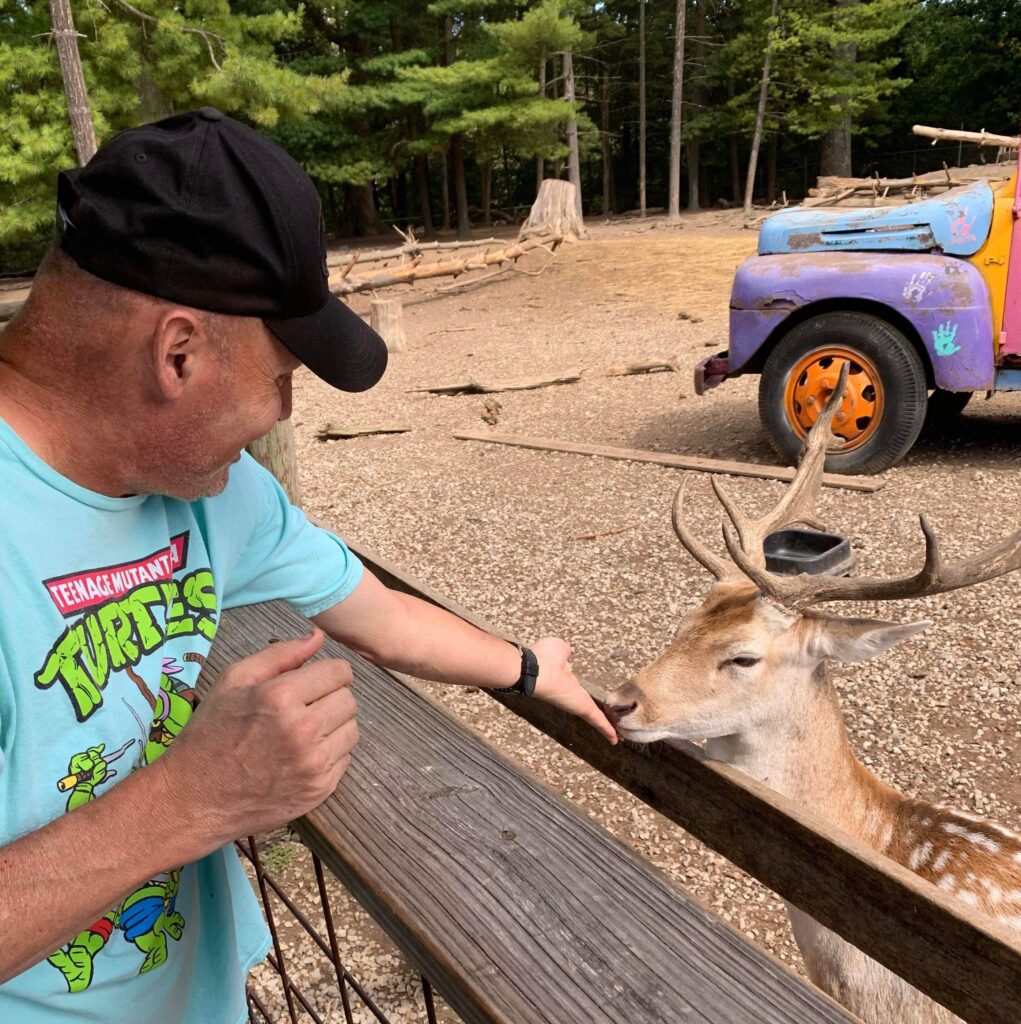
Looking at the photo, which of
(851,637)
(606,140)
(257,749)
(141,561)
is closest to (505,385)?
(851,637)

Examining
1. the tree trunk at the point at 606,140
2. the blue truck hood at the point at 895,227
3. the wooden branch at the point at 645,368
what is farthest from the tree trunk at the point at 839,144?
the blue truck hood at the point at 895,227

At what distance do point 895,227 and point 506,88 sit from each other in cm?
1850

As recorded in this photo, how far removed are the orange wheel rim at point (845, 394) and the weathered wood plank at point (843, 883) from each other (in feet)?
16.9

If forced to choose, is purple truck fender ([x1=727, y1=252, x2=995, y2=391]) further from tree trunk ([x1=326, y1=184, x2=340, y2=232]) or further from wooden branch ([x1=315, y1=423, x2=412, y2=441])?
tree trunk ([x1=326, y1=184, x2=340, y2=232])

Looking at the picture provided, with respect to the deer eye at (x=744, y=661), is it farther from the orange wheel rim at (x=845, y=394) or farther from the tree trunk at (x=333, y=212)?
the tree trunk at (x=333, y=212)

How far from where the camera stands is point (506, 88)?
2228 centimetres

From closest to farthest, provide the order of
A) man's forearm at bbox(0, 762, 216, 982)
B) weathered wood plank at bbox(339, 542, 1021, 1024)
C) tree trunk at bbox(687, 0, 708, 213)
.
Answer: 1. man's forearm at bbox(0, 762, 216, 982)
2. weathered wood plank at bbox(339, 542, 1021, 1024)
3. tree trunk at bbox(687, 0, 708, 213)

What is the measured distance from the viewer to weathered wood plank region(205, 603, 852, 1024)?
89 cm

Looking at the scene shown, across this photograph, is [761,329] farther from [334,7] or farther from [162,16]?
[334,7]

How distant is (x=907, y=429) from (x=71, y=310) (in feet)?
19.1

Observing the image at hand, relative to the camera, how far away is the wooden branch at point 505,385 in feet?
32.0

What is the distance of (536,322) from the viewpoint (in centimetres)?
1352

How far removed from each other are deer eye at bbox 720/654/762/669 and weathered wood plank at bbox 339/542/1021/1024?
108cm


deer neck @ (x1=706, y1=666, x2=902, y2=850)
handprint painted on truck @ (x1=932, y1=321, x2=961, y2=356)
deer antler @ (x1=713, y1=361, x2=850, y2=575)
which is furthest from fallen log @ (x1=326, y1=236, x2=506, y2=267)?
deer neck @ (x1=706, y1=666, x2=902, y2=850)
